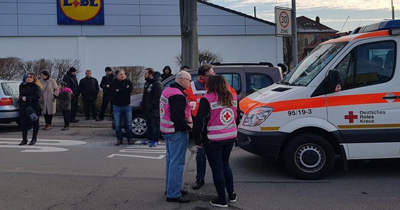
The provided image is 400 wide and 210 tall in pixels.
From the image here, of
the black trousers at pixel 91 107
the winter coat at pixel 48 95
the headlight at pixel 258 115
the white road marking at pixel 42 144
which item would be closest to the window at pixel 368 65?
the headlight at pixel 258 115

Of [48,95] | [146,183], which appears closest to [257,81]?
[146,183]

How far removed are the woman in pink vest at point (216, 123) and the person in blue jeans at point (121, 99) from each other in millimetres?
4748

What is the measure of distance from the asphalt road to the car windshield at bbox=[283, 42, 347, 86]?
1510 millimetres

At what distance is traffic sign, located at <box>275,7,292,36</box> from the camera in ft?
43.9

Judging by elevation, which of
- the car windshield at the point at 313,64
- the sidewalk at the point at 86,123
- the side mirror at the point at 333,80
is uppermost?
the car windshield at the point at 313,64

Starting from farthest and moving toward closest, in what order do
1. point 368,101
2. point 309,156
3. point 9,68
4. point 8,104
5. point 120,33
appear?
A: point 120,33
point 9,68
point 8,104
point 309,156
point 368,101

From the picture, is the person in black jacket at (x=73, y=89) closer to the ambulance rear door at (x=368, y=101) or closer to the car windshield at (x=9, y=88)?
the car windshield at (x=9, y=88)

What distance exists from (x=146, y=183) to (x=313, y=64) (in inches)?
127

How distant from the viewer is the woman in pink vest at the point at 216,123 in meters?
5.24

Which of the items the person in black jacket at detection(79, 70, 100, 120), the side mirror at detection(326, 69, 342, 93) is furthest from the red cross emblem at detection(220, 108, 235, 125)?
the person in black jacket at detection(79, 70, 100, 120)

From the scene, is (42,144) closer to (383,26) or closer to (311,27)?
(383,26)

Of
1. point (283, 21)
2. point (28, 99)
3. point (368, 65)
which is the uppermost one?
point (283, 21)

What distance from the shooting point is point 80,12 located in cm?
2666

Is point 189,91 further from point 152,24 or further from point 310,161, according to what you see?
point 152,24
